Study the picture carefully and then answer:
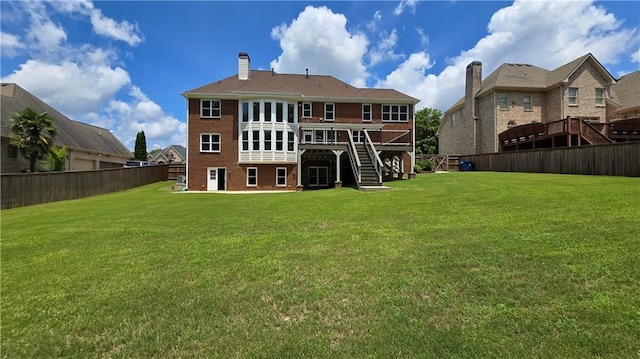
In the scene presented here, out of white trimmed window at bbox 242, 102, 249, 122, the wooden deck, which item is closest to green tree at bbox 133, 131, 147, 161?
white trimmed window at bbox 242, 102, 249, 122

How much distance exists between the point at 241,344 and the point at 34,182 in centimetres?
2108

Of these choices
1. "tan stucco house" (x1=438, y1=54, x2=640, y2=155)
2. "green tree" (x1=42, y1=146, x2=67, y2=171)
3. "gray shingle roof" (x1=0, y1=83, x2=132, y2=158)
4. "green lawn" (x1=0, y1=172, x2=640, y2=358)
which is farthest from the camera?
"gray shingle roof" (x1=0, y1=83, x2=132, y2=158)

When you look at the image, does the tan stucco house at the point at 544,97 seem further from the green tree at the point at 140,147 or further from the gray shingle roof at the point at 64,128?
the green tree at the point at 140,147

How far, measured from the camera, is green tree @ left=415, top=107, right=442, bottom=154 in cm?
5462

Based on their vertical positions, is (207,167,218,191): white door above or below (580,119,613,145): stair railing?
below

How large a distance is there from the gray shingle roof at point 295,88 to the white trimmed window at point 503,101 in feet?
27.8

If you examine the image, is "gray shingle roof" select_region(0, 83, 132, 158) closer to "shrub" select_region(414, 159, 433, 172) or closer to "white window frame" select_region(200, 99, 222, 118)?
"white window frame" select_region(200, 99, 222, 118)

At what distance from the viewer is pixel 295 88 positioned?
87.3ft

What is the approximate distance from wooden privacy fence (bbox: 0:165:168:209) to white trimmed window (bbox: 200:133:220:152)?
634cm

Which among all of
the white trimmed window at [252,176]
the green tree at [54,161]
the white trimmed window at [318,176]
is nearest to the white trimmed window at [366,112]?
the white trimmed window at [318,176]

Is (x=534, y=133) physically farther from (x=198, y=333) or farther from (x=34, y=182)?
(x=34, y=182)

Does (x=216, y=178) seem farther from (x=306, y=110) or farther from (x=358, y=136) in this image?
(x=358, y=136)

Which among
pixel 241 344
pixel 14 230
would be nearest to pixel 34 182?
pixel 14 230

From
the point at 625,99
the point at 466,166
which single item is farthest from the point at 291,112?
the point at 625,99
